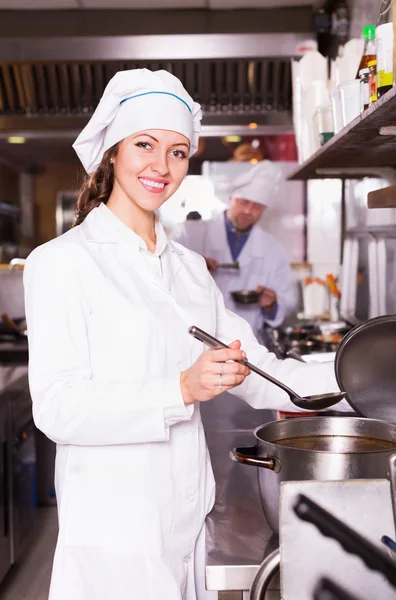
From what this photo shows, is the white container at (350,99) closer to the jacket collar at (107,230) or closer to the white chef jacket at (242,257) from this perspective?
the jacket collar at (107,230)

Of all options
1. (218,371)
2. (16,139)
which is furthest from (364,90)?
(16,139)

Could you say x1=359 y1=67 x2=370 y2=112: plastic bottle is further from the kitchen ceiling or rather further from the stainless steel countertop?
the kitchen ceiling

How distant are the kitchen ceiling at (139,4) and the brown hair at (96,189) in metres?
2.65

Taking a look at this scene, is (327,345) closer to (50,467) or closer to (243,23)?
(50,467)

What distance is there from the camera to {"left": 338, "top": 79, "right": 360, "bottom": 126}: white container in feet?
5.93

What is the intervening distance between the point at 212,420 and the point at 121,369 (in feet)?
3.42

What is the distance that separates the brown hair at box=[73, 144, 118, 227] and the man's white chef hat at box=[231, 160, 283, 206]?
9.85ft

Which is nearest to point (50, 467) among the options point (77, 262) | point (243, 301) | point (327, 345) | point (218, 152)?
point (243, 301)

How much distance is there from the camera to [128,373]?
4.87 ft

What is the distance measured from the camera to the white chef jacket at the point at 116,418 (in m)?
1.38

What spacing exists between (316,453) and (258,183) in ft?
12.1

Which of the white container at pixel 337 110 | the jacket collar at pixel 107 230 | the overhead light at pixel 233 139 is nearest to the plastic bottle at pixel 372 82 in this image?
the white container at pixel 337 110

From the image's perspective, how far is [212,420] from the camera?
8.10 ft

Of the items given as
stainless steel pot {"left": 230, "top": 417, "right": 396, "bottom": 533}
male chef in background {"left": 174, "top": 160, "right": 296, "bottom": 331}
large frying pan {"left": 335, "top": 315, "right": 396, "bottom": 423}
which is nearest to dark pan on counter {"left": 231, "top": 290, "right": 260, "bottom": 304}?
male chef in background {"left": 174, "top": 160, "right": 296, "bottom": 331}
